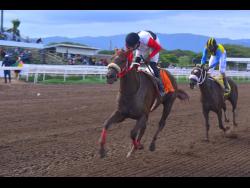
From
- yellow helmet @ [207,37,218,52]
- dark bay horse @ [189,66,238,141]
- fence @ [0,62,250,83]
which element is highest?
yellow helmet @ [207,37,218,52]

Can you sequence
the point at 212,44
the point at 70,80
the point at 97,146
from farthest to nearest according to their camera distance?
the point at 70,80, the point at 212,44, the point at 97,146

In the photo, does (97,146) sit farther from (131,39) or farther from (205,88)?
(205,88)

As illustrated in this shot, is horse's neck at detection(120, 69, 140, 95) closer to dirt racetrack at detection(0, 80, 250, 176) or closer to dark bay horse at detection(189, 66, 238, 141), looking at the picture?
dirt racetrack at detection(0, 80, 250, 176)

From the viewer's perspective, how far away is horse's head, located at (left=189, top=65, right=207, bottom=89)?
11.6 m

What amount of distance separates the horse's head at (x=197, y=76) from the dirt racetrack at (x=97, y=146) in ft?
4.45

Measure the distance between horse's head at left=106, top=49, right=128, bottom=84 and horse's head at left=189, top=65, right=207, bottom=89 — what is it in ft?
11.5

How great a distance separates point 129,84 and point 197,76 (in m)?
3.46

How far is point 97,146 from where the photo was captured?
32.5 ft

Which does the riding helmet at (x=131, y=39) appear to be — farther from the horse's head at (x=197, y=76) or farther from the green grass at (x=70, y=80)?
the green grass at (x=70, y=80)

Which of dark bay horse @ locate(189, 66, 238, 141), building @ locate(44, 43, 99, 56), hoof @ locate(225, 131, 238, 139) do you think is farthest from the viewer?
building @ locate(44, 43, 99, 56)

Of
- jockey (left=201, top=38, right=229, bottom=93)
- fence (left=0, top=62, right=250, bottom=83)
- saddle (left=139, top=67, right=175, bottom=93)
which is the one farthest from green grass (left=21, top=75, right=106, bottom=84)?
saddle (left=139, top=67, right=175, bottom=93)

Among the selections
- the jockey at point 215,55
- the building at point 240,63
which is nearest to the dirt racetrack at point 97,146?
the jockey at point 215,55

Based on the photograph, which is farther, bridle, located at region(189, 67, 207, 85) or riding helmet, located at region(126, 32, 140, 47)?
bridle, located at region(189, 67, 207, 85)

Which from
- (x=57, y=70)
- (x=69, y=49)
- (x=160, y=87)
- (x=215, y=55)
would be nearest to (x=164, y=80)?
(x=160, y=87)
